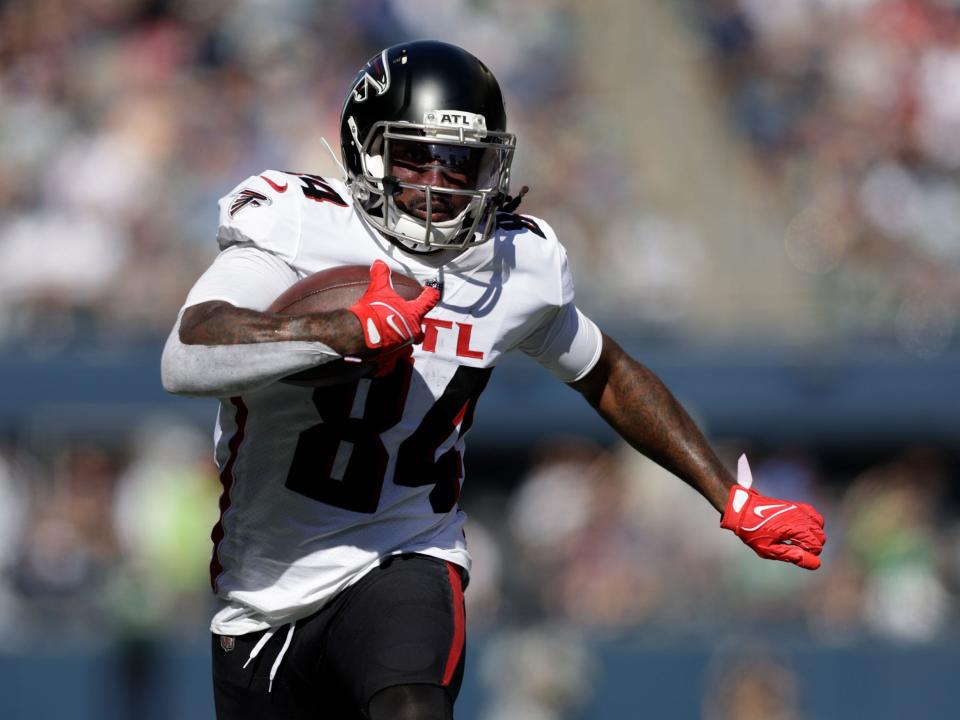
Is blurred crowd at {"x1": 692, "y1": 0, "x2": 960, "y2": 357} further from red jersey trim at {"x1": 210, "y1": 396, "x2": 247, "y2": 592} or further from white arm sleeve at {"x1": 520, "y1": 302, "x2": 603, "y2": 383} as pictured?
red jersey trim at {"x1": 210, "y1": 396, "x2": 247, "y2": 592}

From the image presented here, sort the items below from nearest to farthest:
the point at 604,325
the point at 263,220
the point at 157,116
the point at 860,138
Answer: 1. the point at 263,220
2. the point at 604,325
3. the point at 157,116
4. the point at 860,138

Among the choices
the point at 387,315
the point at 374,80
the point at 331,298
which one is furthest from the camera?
the point at 374,80

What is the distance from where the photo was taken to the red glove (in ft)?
11.9

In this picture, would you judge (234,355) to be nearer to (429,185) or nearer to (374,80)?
(429,185)

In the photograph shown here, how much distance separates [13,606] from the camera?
7.54 metres

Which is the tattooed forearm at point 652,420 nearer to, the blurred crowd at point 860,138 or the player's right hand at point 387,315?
the player's right hand at point 387,315

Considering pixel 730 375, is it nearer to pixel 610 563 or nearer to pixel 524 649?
pixel 610 563

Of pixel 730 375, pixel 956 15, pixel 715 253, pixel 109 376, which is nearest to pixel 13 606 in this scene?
pixel 109 376

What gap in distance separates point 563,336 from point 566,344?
0.02m

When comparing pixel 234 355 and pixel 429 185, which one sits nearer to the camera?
pixel 234 355

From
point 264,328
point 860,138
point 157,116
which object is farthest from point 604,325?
point 264,328

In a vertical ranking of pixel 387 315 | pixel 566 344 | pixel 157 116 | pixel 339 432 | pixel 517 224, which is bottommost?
pixel 339 432

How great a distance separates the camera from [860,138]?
9453 millimetres

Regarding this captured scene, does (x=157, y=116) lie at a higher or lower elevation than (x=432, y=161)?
higher
